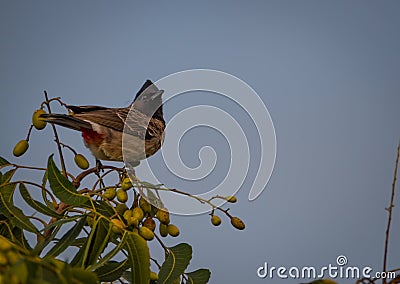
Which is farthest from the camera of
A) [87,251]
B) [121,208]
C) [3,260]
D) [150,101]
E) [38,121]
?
[150,101]

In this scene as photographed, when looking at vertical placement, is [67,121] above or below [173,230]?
above

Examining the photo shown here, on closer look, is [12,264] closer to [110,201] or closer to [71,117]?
[110,201]

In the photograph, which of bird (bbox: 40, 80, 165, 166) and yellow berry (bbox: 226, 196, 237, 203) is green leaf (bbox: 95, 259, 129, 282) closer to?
yellow berry (bbox: 226, 196, 237, 203)

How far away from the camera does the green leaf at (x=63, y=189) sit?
22.9 inches

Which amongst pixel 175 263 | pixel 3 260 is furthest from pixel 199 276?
pixel 3 260

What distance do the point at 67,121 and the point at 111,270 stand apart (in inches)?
10.3

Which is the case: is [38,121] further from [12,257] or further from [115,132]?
[12,257]

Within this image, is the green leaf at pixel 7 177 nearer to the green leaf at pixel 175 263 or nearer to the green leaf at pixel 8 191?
the green leaf at pixel 8 191

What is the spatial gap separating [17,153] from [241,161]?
0.94ft

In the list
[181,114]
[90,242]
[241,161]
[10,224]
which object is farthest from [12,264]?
[181,114]

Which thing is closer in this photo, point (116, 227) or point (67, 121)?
point (116, 227)

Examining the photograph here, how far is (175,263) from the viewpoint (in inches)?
23.8

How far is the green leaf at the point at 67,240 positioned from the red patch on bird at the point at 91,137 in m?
0.34

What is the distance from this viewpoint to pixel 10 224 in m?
0.61
